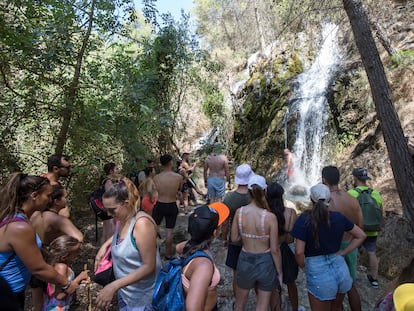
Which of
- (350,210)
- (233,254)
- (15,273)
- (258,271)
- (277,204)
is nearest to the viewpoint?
(15,273)

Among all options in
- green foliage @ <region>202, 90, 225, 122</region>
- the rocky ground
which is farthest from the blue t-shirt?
green foliage @ <region>202, 90, 225, 122</region>

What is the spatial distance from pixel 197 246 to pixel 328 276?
152 centimetres

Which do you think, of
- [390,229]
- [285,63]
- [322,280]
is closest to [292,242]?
[322,280]

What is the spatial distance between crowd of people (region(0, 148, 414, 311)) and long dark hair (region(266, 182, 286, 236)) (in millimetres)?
10

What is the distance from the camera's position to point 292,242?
3.29 meters

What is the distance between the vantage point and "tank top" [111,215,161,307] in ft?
7.06

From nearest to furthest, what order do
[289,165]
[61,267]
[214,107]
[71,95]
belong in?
1. [61,267]
2. [71,95]
3. [289,165]
4. [214,107]

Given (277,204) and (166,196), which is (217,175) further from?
(277,204)

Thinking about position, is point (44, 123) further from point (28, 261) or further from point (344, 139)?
point (344, 139)

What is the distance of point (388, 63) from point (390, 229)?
20.9 ft

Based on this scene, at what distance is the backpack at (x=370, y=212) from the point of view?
4.04 meters

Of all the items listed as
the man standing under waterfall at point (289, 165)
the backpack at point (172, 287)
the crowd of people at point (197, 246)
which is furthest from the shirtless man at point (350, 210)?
the man standing under waterfall at point (289, 165)

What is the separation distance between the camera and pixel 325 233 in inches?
107

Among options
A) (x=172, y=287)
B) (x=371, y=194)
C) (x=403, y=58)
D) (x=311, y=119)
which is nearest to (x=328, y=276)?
(x=172, y=287)
